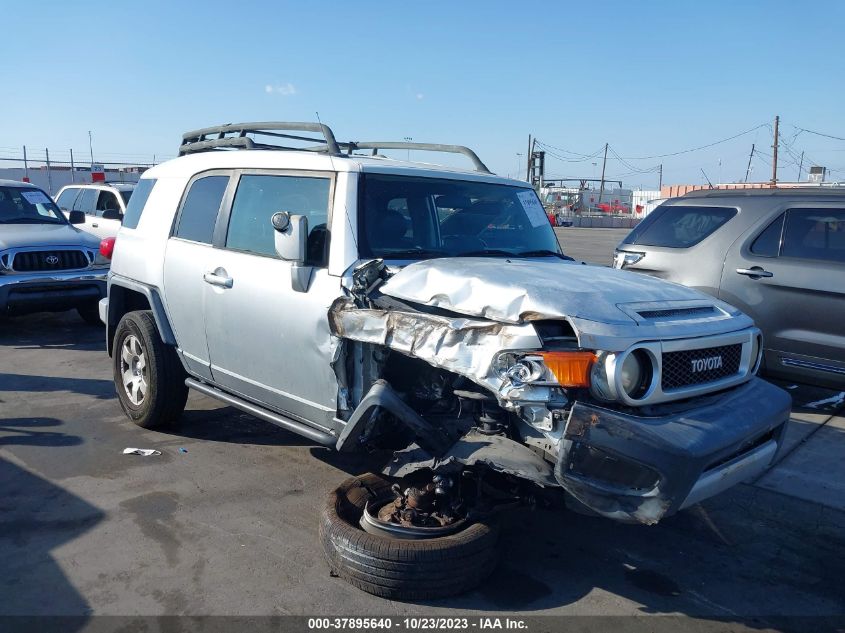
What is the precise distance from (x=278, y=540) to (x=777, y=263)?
4970mm

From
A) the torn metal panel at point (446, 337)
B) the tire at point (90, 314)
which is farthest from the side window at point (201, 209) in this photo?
the tire at point (90, 314)

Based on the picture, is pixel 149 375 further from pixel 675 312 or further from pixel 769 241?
pixel 769 241

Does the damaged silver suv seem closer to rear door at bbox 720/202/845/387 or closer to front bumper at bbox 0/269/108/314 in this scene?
rear door at bbox 720/202/845/387

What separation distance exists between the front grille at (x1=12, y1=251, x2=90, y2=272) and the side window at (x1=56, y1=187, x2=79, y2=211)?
5.16 metres

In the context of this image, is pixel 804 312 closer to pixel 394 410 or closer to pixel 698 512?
pixel 698 512

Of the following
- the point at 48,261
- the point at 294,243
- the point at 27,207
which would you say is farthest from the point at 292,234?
the point at 27,207

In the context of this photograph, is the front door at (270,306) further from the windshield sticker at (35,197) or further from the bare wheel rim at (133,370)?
the windshield sticker at (35,197)

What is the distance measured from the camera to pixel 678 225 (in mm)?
7320

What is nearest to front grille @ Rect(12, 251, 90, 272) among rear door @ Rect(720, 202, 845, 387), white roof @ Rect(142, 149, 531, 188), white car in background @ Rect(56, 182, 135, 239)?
white car in background @ Rect(56, 182, 135, 239)

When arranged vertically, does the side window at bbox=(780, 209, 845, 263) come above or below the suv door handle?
above

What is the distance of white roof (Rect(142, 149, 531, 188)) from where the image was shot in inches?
167

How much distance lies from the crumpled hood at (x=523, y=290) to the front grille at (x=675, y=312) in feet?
0.31

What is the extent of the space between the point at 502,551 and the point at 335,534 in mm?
896

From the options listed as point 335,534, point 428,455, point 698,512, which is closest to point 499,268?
point 428,455
